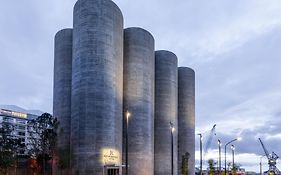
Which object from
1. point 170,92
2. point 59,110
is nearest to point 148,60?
point 170,92

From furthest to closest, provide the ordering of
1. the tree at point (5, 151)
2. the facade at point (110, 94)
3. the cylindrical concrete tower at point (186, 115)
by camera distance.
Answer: the cylindrical concrete tower at point (186, 115) < the facade at point (110, 94) < the tree at point (5, 151)

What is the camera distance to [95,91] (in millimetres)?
81438

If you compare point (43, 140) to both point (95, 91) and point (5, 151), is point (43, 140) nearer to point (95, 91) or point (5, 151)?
point (5, 151)

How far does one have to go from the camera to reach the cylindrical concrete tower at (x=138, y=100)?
9981cm

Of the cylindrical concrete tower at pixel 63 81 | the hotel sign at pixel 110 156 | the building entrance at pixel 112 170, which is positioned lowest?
the building entrance at pixel 112 170

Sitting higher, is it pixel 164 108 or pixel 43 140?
pixel 164 108

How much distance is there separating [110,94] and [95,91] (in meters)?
3.68

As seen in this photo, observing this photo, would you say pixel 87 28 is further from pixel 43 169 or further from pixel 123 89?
pixel 43 169

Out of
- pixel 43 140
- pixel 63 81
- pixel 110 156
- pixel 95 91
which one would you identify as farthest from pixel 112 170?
pixel 63 81

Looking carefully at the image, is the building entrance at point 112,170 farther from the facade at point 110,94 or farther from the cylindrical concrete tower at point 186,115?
the cylindrical concrete tower at point 186,115

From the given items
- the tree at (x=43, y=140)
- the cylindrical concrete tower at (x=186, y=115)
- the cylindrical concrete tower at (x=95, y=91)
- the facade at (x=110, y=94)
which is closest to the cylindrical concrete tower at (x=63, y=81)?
the facade at (x=110, y=94)

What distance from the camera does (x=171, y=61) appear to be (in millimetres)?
125250

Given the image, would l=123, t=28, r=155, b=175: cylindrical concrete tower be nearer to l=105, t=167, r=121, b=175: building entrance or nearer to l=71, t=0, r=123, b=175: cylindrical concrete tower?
l=71, t=0, r=123, b=175: cylindrical concrete tower

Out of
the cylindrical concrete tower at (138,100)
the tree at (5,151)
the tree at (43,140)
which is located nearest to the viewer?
the tree at (5,151)
